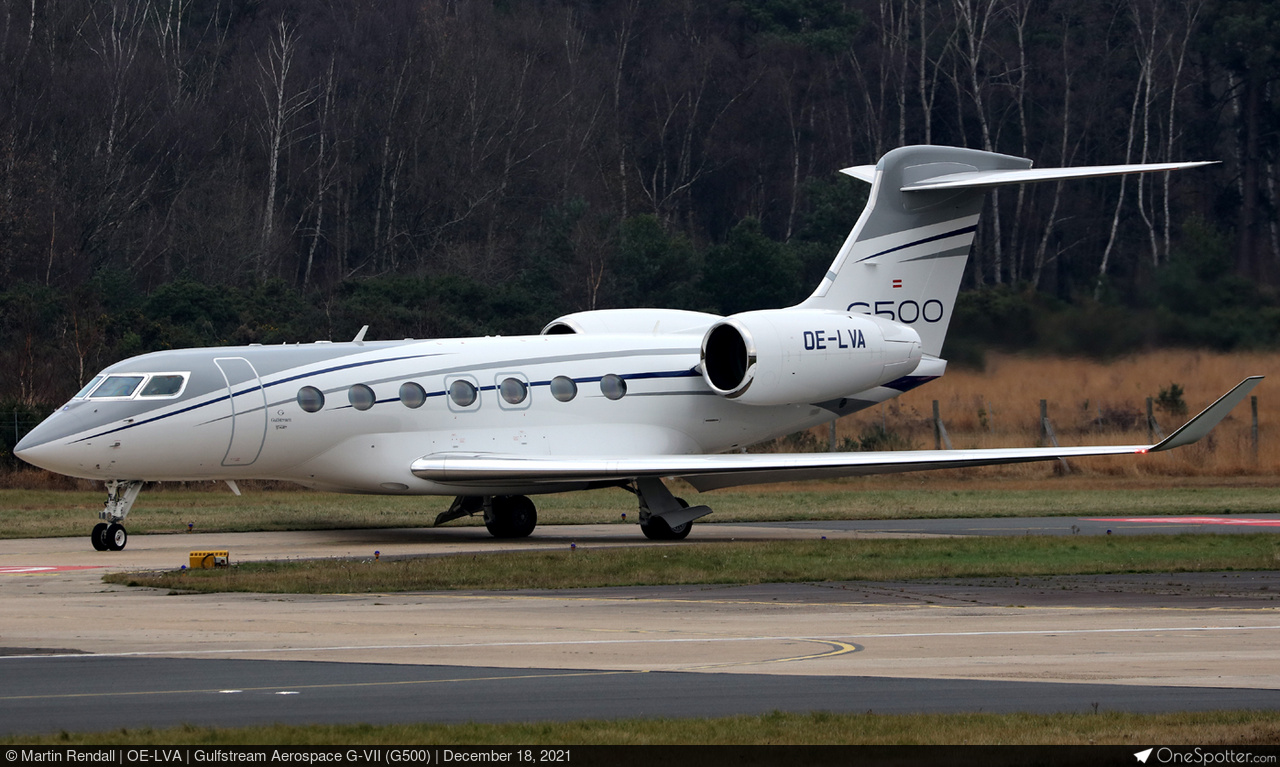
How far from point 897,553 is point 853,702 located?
10.1 m

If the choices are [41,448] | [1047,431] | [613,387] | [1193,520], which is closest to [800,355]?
[613,387]

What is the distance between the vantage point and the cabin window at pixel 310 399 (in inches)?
913

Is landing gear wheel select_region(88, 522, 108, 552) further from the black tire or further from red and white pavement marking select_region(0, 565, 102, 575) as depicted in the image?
the black tire

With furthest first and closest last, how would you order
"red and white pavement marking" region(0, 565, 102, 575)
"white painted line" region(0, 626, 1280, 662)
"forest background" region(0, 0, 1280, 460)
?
"forest background" region(0, 0, 1280, 460)
"red and white pavement marking" region(0, 565, 102, 575)
"white painted line" region(0, 626, 1280, 662)

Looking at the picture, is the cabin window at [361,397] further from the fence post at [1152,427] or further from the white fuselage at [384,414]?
the fence post at [1152,427]

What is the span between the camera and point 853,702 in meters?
10.1

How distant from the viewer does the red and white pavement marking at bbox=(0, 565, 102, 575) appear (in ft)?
62.6

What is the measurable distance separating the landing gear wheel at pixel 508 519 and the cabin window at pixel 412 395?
2.04m

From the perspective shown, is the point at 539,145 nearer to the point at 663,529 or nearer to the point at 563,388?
the point at 563,388

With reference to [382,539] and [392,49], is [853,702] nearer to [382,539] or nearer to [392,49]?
[382,539]

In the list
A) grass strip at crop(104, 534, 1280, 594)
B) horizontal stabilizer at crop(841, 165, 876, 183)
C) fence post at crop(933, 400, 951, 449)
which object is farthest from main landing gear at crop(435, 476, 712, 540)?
fence post at crop(933, 400, 951, 449)

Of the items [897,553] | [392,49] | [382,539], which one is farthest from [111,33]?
[897,553]

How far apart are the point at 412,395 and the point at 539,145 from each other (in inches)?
→ 1614
